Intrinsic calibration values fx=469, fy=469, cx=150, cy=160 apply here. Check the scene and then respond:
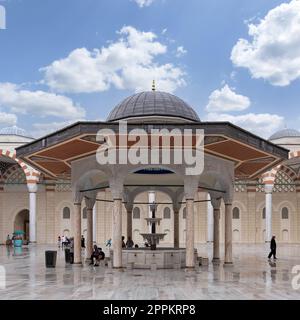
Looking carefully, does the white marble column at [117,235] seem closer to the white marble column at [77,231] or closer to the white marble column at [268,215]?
the white marble column at [77,231]

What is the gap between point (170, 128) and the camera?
11.3 metres

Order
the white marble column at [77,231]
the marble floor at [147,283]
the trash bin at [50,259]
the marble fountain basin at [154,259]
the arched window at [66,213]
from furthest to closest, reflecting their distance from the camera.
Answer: the arched window at [66,213], the white marble column at [77,231], the trash bin at [50,259], the marble fountain basin at [154,259], the marble floor at [147,283]

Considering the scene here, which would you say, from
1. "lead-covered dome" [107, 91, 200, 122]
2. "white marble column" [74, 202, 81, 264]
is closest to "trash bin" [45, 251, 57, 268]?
"white marble column" [74, 202, 81, 264]

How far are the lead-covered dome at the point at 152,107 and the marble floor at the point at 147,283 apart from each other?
5.30 metres

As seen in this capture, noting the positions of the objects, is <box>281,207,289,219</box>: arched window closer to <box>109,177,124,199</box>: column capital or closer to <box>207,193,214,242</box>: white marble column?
<box>207,193,214,242</box>: white marble column

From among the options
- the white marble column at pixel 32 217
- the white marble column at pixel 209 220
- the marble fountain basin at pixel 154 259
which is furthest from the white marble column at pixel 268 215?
the marble fountain basin at pixel 154 259

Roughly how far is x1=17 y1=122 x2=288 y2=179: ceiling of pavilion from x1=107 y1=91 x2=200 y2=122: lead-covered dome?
2.60m

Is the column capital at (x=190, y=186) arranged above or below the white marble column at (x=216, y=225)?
A: above

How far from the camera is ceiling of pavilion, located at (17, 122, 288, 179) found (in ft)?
37.1

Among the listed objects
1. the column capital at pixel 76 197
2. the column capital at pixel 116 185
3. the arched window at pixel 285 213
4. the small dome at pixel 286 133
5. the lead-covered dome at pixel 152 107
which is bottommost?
the arched window at pixel 285 213

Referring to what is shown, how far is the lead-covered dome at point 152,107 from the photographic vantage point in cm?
1620

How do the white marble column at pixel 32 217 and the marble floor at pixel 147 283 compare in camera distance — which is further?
the white marble column at pixel 32 217
